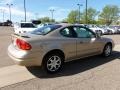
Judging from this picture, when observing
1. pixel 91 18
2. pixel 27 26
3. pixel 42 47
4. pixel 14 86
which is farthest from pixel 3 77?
pixel 91 18

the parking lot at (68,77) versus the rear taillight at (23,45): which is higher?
the rear taillight at (23,45)

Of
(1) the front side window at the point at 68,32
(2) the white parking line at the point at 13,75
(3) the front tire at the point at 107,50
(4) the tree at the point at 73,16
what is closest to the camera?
(2) the white parking line at the point at 13,75

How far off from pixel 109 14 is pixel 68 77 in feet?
295

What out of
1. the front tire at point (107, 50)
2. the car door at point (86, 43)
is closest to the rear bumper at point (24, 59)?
the car door at point (86, 43)

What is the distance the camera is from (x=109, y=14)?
92188mm

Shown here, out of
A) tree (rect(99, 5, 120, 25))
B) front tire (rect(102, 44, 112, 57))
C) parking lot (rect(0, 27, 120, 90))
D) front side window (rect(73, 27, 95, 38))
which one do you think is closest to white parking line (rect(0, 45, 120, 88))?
parking lot (rect(0, 27, 120, 90))

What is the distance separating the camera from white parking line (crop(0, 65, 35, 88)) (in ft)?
18.9

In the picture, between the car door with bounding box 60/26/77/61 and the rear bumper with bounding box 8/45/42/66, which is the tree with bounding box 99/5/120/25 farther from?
the rear bumper with bounding box 8/45/42/66

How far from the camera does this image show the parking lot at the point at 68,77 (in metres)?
5.32

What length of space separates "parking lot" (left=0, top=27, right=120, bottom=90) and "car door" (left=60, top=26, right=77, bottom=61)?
496 mm

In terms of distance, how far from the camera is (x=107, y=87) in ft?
17.2

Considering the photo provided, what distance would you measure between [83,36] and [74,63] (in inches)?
42.7

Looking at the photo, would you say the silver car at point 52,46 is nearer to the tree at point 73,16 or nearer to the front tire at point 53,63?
the front tire at point 53,63

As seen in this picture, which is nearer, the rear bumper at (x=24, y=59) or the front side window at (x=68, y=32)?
the rear bumper at (x=24, y=59)
